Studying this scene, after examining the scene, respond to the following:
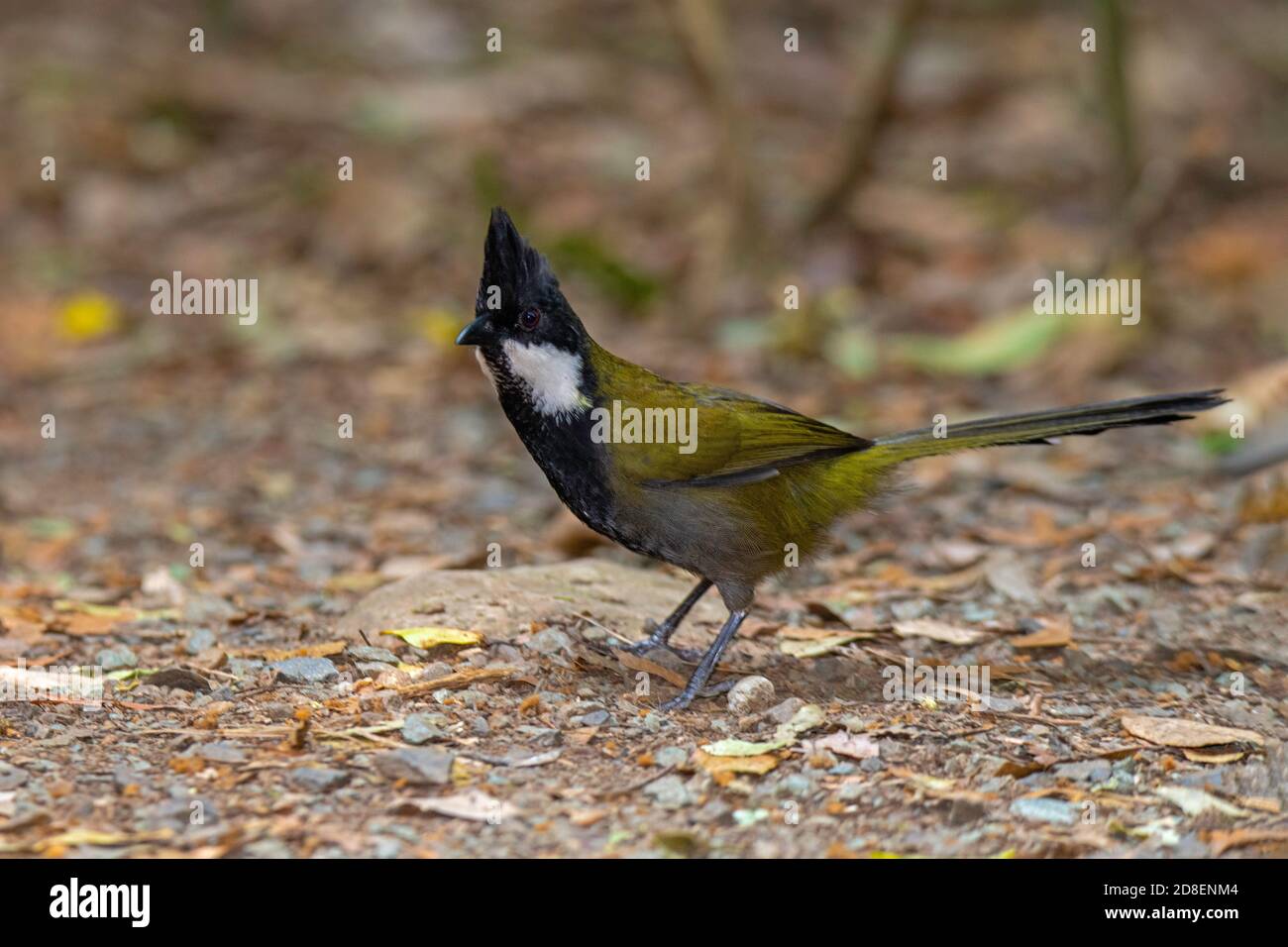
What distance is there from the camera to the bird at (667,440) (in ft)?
14.0

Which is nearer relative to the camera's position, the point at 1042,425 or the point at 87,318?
the point at 1042,425

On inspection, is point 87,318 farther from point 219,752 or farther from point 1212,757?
point 1212,757

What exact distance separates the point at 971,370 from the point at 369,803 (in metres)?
5.12

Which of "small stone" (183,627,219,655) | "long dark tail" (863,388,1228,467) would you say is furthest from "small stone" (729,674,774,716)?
"small stone" (183,627,219,655)

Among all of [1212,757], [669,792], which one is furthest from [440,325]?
[1212,757]

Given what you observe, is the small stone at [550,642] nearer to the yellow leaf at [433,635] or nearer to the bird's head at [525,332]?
the yellow leaf at [433,635]

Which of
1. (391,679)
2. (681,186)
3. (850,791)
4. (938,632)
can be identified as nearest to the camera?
(850,791)

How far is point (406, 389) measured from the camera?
7648 millimetres

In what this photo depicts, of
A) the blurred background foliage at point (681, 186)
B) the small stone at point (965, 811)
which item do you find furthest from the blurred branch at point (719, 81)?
the small stone at point (965, 811)

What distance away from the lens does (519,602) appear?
454cm

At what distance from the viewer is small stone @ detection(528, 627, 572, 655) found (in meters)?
4.27

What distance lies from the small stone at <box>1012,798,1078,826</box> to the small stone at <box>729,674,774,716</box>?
0.85m

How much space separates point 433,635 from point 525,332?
0.92 m

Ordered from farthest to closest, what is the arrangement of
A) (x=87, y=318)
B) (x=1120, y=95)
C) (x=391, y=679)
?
(x=87, y=318), (x=1120, y=95), (x=391, y=679)
